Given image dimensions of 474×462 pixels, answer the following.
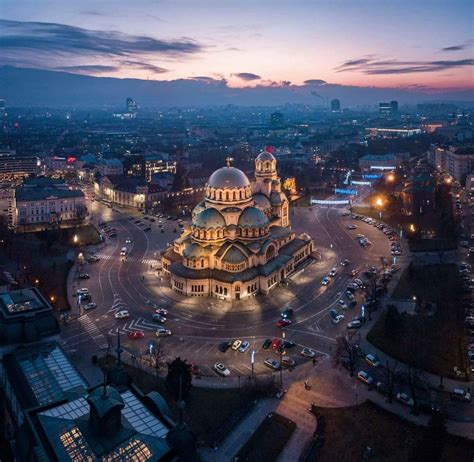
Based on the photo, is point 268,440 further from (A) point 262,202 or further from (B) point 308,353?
(A) point 262,202

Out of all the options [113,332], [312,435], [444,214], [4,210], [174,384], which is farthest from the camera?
[4,210]

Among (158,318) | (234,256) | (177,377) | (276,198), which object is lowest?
(158,318)

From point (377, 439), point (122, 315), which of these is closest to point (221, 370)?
point (377, 439)

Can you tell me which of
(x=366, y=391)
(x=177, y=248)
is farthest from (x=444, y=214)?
(x=366, y=391)

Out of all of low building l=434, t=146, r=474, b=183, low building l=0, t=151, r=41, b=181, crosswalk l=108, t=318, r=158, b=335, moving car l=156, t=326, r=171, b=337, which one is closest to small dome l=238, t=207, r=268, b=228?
crosswalk l=108, t=318, r=158, b=335

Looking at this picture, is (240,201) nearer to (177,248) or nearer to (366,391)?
(177,248)
